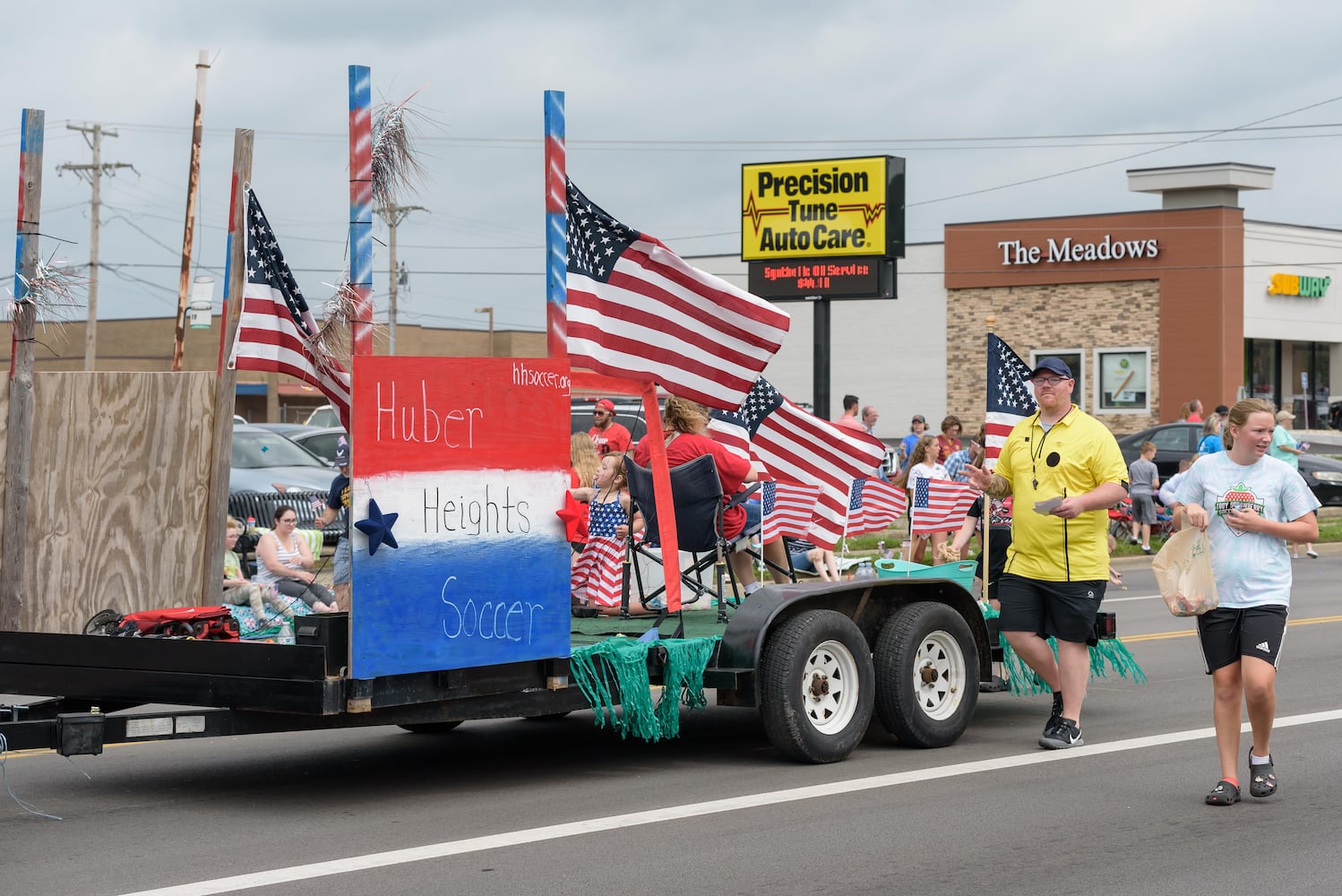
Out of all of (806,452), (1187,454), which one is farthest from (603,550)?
(1187,454)

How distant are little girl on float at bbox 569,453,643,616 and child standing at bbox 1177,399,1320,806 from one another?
431 cm

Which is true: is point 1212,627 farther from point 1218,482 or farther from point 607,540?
point 607,540

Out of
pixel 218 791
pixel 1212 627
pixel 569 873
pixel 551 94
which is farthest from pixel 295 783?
pixel 1212 627

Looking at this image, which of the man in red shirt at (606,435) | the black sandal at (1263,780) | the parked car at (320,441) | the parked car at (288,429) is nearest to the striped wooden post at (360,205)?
the black sandal at (1263,780)

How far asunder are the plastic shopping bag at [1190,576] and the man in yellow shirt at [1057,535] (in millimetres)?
981

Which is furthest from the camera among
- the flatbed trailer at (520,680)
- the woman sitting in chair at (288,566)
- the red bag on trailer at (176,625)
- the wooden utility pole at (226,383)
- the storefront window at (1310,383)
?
the storefront window at (1310,383)

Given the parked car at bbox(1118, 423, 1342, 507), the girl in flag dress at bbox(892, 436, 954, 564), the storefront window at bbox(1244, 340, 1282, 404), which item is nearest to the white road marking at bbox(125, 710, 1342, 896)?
the girl in flag dress at bbox(892, 436, 954, 564)

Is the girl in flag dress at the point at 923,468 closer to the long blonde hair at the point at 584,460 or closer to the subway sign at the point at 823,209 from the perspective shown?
the long blonde hair at the point at 584,460

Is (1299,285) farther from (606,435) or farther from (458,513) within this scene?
(458,513)

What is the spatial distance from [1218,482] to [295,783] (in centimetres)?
465

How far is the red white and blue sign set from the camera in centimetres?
691

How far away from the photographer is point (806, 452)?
1141 centimetres

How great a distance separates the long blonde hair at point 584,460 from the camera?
1201 cm

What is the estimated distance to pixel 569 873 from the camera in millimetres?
6262
